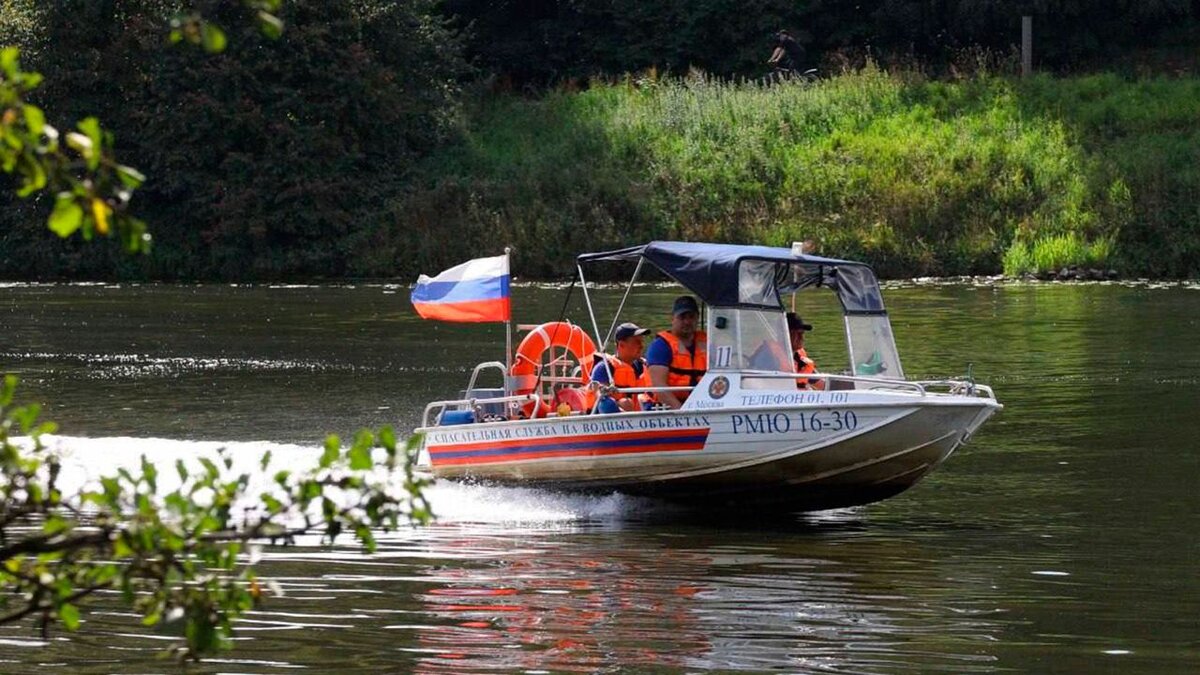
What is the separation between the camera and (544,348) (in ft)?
56.4

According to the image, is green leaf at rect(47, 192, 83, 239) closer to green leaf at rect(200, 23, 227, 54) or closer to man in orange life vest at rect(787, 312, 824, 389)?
green leaf at rect(200, 23, 227, 54)

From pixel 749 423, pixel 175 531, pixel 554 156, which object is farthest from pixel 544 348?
pixel 554 156

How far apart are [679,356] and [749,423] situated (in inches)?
45.8

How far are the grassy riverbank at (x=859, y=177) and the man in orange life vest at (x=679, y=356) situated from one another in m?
25.5

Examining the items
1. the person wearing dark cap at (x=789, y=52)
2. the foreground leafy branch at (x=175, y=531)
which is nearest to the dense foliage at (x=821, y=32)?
the person wearing dark cap at (x=789, y=52)

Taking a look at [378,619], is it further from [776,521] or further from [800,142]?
[800,142]

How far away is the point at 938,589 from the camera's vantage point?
12.0m

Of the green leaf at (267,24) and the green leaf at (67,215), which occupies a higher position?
the green leaf at (267,24)

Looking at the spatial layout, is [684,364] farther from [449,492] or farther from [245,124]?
[245,124]

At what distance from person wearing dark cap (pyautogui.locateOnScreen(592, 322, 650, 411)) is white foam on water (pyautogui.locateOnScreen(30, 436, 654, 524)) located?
32.2 inches

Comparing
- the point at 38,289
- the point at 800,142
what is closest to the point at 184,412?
the point at 38,289

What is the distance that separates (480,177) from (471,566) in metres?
34.2

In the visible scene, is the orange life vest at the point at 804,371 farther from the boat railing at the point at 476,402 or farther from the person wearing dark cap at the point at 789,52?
the person wearing dark cap at the point at 789,52

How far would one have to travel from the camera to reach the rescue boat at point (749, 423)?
14414mm
